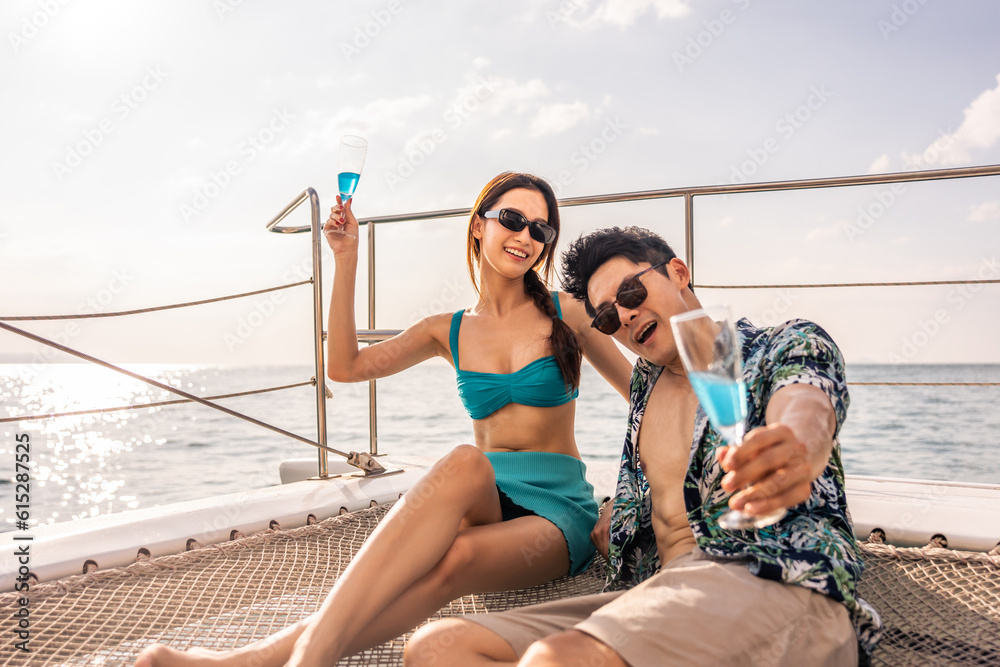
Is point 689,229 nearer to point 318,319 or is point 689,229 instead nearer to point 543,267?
point 543,267

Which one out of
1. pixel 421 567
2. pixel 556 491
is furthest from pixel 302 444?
pixel 421 567

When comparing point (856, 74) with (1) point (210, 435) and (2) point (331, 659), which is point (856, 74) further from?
(2) point (331, 659)

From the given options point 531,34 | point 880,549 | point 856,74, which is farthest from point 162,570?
point 856,74

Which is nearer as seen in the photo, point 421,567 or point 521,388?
point 421,567

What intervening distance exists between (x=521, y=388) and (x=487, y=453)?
23 cm

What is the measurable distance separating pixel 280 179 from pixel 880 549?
16760 millimetres

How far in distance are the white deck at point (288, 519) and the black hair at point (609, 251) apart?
1.15 metres

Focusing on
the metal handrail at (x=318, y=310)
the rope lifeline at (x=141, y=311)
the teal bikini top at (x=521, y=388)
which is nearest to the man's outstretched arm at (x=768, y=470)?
the teal bikini top at (x=521, y=388)

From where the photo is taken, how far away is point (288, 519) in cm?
231

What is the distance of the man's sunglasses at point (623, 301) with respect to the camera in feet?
4.56

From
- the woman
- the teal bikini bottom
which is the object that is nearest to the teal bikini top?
the woman

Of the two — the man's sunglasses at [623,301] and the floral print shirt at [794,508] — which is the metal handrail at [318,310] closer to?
the man's sunglasses at [623,301]

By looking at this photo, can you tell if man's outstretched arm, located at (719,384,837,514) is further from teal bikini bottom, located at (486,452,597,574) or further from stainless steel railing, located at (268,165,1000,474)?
stainless steel railing, located at (268,165,1000,474)

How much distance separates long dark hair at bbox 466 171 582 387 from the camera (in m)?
2.10
